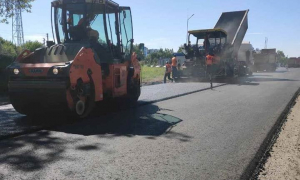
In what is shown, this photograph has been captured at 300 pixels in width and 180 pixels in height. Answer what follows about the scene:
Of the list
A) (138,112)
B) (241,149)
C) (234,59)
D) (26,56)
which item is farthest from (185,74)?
(241,149)

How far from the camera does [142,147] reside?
13.9ft

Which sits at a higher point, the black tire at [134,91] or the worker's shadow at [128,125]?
the black tire at [134,91]

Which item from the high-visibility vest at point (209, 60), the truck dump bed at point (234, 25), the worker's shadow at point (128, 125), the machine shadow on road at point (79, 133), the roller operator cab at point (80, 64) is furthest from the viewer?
the truck dump bed at point (234, 25)

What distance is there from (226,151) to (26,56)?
4.59m

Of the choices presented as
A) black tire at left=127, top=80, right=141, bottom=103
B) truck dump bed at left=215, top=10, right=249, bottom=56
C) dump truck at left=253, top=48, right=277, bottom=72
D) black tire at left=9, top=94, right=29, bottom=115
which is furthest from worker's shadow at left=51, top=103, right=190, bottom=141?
dump truck at left=253, top=48, right=277, bottom=72

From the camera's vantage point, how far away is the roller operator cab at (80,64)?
565cm

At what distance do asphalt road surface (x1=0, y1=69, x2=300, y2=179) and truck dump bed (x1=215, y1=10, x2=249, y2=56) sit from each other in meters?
12.6

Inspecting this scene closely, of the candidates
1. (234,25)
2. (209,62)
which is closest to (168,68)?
(209,62)

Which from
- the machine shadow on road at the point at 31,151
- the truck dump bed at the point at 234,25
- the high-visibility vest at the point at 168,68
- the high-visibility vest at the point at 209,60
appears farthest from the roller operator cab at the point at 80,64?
the truck dump bed at the point at 234,25

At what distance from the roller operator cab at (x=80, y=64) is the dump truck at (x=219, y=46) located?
9399 millimetres

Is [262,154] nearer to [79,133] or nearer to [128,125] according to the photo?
[128,125]

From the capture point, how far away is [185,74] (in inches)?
714

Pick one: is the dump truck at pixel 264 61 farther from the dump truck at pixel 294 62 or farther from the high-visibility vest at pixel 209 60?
the dump truck at pixel 294 62

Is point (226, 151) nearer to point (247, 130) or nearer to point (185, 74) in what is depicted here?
point (247, 130)
